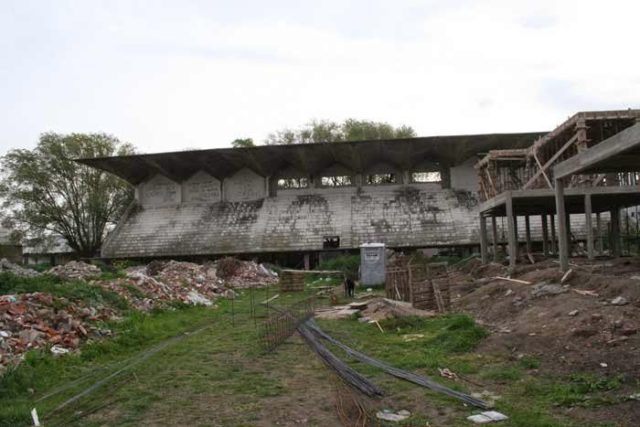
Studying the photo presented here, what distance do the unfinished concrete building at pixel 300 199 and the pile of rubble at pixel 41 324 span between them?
82.1 ft

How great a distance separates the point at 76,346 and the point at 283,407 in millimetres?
5426

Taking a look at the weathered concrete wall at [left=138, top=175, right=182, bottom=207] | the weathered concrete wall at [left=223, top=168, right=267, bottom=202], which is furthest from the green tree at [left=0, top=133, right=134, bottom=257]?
the weathered concrete wall at [left=223, top=168, right=267, bottom=202]

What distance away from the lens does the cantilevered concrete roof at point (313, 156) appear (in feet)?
126

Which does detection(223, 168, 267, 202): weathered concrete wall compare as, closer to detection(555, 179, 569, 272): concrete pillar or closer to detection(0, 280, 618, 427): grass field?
detection(555, 179, 569, 272): concrete pillar

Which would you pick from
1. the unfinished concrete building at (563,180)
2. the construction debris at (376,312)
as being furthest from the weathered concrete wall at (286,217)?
→ the construction debris at (376,312)

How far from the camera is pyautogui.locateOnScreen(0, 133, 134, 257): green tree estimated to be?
162ft

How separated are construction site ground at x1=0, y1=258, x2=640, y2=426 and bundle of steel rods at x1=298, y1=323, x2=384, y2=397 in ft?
0.48

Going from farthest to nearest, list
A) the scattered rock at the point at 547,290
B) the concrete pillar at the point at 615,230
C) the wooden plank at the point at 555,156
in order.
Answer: the concrete pillar at the point at 615,230, the wooden plank at the point at 555,156, the scattered rock at the point at 547,290

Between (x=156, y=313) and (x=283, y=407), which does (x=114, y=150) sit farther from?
(x=283, y=407)

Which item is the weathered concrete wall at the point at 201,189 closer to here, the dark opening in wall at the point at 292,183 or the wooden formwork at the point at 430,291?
the dark opening in wall at the point at 292,183

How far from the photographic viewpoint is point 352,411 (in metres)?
6.01

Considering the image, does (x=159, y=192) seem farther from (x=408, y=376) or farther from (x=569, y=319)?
(x=408, y=376)

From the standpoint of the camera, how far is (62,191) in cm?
5028

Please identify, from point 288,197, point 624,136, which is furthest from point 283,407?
point 288,197
